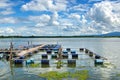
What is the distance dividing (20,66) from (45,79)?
1655 centimetres

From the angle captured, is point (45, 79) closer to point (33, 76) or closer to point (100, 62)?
point (33, 76)

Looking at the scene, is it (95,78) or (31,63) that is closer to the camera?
(95,78)

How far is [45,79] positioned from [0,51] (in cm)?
4448

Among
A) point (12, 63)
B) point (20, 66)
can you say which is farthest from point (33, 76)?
point (12, 63)

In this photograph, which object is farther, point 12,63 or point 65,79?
point 12,63

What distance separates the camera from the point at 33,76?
3878 centimetres

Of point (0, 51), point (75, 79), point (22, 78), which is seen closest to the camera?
point (75, 79)

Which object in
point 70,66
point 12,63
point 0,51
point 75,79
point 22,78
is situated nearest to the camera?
point 75,79

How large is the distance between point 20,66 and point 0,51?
27.9m

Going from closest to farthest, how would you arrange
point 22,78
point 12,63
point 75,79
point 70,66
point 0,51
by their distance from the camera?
point 75,79
point 22,78
point 70,66
point 12,63
point 0,51

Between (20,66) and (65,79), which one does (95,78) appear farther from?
(20,66)

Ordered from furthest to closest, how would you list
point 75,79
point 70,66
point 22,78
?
point 70,66 → point 22,78 → point 75,79

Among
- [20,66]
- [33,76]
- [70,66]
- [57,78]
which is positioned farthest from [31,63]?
[57,78]

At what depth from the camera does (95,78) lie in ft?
120
